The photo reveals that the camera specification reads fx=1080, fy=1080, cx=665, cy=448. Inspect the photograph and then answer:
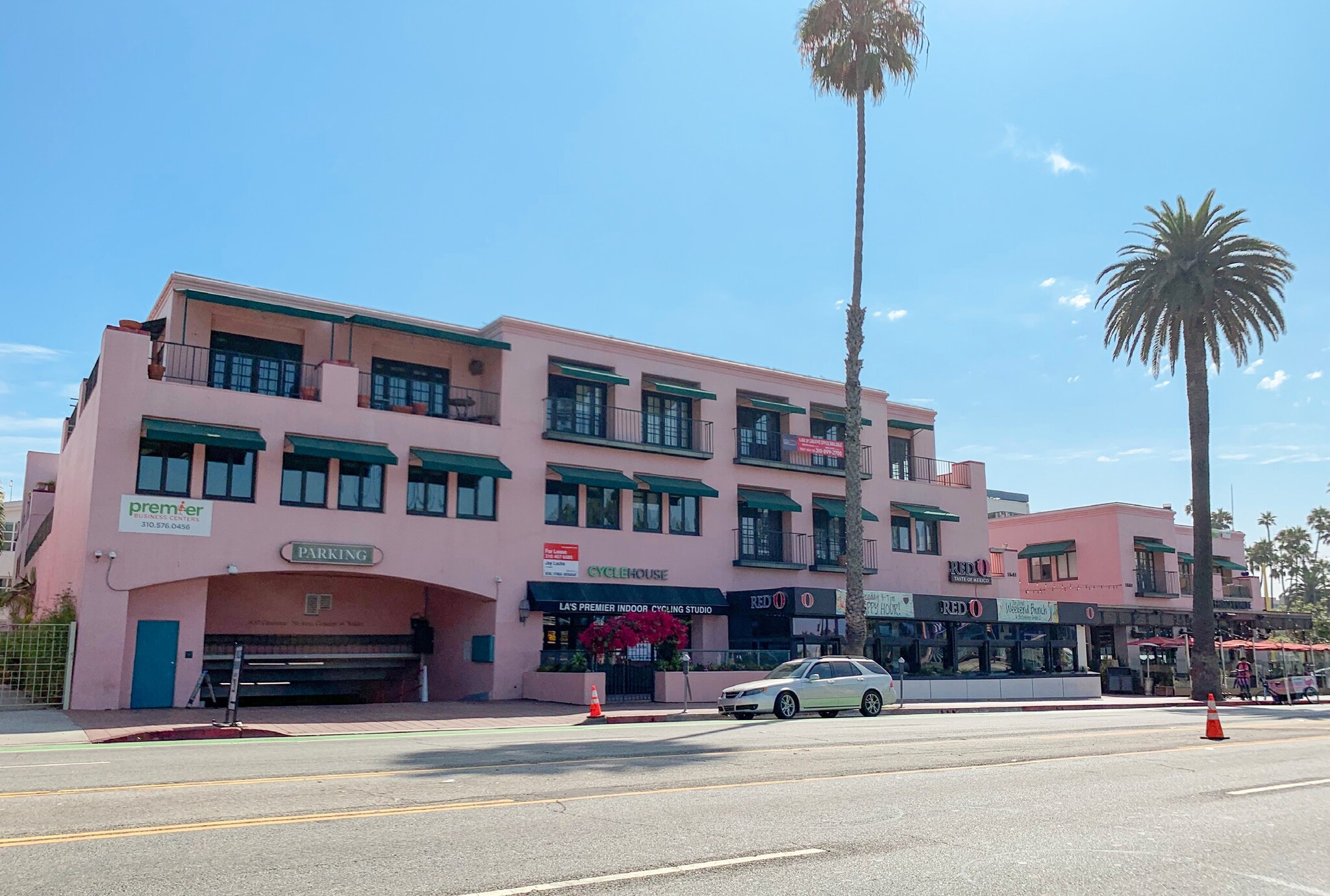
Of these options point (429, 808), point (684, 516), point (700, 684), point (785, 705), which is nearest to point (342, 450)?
point (700, 684)

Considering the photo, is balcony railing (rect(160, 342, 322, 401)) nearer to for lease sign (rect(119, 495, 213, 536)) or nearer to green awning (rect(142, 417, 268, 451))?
green awning (rect(142, 417, 268, 451))

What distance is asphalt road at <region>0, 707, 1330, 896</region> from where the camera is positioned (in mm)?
6902

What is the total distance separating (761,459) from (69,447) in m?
21.5

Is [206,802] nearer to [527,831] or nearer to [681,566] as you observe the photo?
[527,831]

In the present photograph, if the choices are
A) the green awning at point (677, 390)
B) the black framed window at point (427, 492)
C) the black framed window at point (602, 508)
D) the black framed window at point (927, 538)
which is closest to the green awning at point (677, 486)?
the black framed window at point (602, 508)

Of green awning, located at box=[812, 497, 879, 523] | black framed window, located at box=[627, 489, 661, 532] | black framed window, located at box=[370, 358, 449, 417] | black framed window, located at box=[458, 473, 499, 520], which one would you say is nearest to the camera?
black framed window, located at box=[458, 473, 499, 520]

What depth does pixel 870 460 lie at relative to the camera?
4028 centimetres

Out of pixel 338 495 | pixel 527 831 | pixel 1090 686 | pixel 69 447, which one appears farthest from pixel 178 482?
pixel 1090 686

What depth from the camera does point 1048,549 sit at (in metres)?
52.6

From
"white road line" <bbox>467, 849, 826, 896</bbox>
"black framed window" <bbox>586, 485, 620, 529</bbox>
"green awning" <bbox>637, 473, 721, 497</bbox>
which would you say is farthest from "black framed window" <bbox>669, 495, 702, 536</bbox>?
"white road line" <bbox>467, 849, 826, 896</bbox>

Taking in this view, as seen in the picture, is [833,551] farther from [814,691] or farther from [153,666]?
[153,666]

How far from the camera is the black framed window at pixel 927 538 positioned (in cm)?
4175

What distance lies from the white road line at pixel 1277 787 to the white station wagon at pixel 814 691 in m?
12.4

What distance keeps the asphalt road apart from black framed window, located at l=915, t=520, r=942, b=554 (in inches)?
1021
